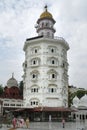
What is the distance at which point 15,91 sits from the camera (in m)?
94.1

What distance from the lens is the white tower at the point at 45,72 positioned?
6750 centimetres

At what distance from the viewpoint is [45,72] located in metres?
68.1

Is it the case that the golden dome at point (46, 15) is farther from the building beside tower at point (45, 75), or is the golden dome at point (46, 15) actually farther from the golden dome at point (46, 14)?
the building beside tower at point (45, 75)

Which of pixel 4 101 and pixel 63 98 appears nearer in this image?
pixel 63 98

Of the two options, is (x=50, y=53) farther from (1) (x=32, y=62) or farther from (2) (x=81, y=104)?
(2) (x=81, y=104)

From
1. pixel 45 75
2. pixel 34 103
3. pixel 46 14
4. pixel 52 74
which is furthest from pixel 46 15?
pixel 34 103

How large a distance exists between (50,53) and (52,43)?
2.54m

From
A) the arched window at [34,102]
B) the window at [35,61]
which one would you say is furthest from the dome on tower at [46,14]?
the arched window at [34,102]

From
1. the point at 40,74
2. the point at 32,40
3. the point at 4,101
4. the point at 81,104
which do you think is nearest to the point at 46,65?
the point at 40,74

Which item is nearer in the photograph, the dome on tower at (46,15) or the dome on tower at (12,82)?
the dome on tower at (46,15)

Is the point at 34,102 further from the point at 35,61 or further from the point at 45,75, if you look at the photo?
the point at 35,61

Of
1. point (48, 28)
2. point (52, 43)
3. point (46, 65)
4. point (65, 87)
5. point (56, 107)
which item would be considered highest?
point (48, 28)

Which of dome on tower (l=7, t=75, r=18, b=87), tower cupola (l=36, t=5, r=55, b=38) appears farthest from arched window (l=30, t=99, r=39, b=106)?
dome on tower (l=7, t=75, r=18, b=87)

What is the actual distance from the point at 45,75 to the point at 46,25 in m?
13.8
